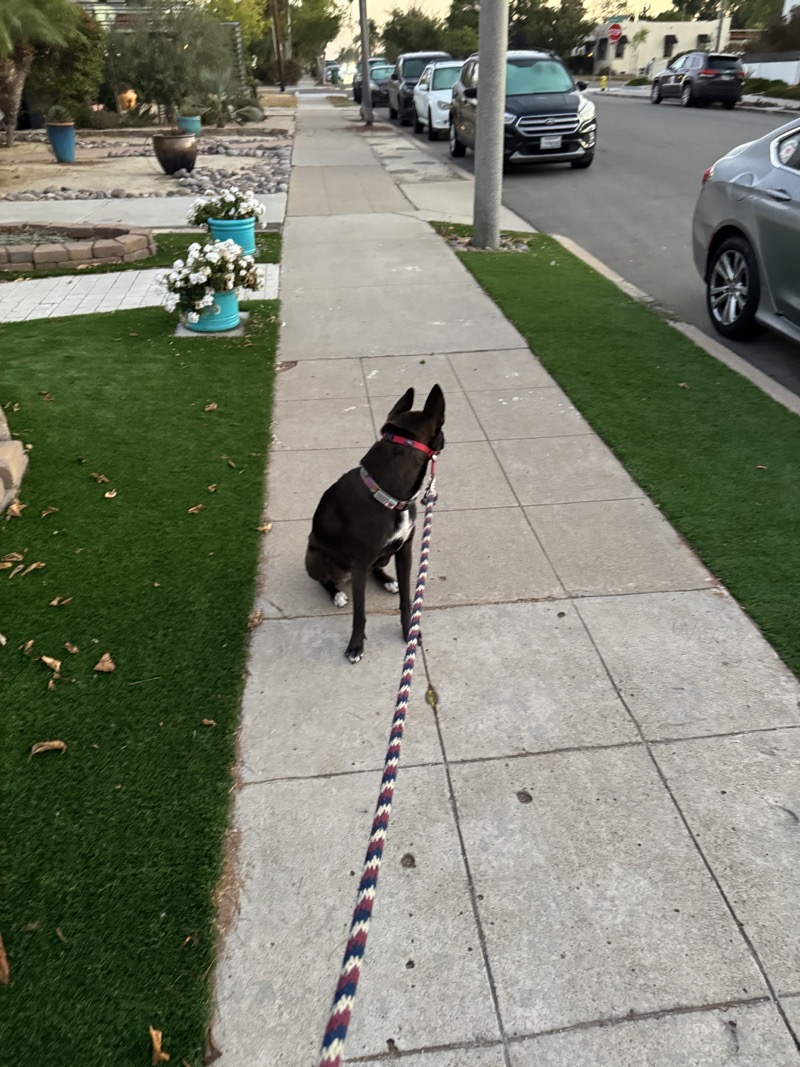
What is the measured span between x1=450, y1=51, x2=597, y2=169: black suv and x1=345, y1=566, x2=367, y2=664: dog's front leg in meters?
13.6

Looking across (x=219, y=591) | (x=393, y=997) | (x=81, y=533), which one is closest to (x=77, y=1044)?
(x=393, y=997)

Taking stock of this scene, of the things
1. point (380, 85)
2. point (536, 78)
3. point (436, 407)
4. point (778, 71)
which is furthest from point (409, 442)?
point (778, 71)

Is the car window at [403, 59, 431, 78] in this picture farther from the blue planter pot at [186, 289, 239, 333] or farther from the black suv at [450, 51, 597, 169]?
the blue planter pot at [186, 289, 239, 333]

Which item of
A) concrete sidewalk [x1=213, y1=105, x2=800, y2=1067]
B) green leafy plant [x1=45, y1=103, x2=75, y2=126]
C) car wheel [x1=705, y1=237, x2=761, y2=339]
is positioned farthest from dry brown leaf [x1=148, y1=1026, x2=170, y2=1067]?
green leafy plant [x1=45, y1=103, x2=75, y2=126]

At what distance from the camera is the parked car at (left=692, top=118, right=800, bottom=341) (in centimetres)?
621

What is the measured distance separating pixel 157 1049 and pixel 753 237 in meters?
6.81

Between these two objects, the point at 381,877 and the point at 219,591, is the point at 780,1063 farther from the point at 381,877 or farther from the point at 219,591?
the point at 219,591

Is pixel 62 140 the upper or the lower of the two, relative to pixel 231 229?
upper

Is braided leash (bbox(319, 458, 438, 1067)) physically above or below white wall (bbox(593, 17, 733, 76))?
below

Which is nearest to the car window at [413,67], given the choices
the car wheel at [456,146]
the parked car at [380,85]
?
the parked car at [380,85]

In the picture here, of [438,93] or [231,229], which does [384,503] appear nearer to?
[231,229]

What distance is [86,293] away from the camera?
8.77 meters

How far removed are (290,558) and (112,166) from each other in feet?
54.0

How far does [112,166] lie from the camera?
57.3 feet
